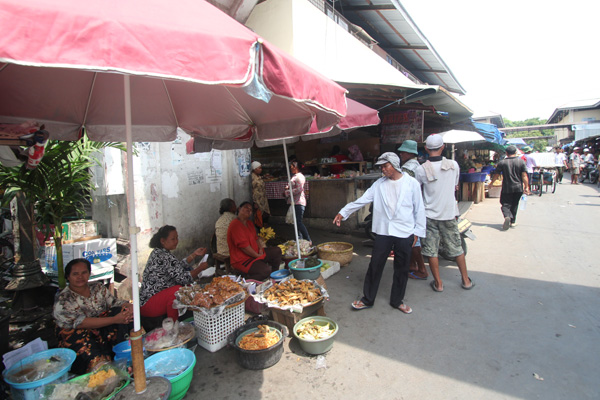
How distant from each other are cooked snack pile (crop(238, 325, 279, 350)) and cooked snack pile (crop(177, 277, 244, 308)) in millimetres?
445

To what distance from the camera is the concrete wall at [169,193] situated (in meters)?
5.30

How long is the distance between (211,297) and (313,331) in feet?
3.71

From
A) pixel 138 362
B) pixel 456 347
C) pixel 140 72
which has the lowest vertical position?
pixel 456 347

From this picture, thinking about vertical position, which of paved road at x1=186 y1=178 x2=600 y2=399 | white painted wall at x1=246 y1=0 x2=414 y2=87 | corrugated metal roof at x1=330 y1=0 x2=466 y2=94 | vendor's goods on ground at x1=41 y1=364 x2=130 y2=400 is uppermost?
corrugated metal roof at x1=330 y1=0 x2=466 y2=94

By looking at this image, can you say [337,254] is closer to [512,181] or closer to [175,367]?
[175,367]

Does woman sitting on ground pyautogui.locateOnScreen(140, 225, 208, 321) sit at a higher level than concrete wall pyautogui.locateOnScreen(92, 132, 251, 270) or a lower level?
lower

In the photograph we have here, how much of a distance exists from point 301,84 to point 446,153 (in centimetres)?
1282

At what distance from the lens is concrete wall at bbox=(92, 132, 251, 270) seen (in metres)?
5.30

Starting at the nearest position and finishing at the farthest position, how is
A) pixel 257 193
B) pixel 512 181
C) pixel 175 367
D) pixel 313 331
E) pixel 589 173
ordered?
pixel 175 367, pixel 313 331, pixel 257 193, pixel 512 181, pixel 589 173

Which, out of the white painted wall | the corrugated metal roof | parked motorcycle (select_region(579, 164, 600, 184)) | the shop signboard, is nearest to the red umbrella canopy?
the white painted wall

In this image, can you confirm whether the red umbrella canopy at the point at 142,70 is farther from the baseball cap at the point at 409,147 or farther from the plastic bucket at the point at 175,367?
the plastic bucket at the point at 175,367

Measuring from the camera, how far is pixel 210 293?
333 centimetres

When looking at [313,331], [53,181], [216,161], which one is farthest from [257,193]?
[313,331]

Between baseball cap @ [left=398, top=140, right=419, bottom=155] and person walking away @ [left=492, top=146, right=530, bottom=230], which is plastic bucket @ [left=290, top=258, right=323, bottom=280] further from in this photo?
person walking away @ [left=492, top=146, right=530, bottom=230]
